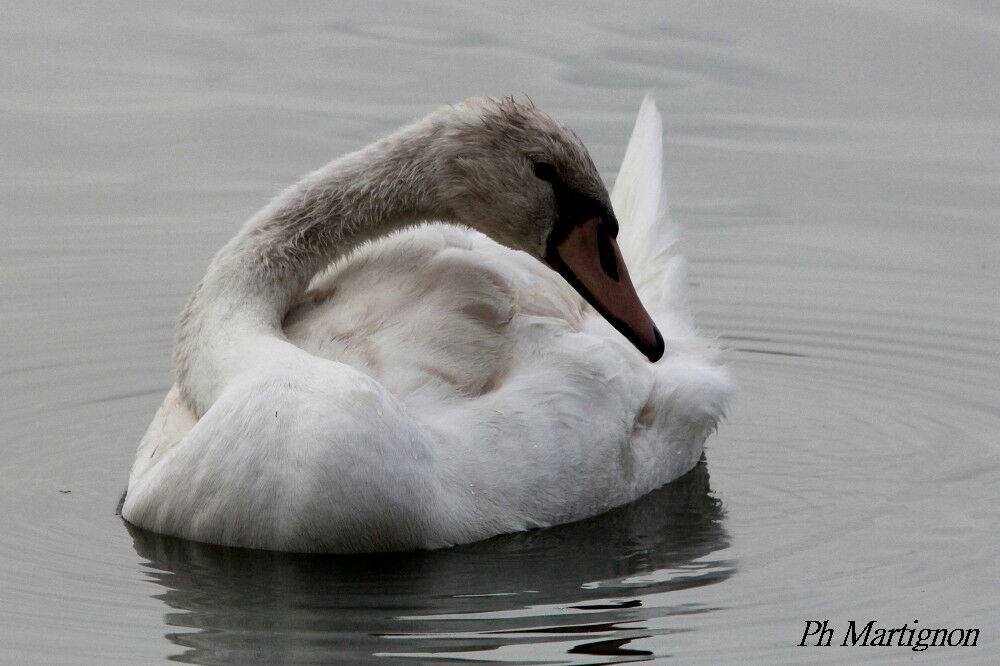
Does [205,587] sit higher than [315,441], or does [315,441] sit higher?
[315,441]

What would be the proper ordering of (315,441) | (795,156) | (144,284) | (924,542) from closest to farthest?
(315,441) → (924,542) → (144,284) → (795,156)

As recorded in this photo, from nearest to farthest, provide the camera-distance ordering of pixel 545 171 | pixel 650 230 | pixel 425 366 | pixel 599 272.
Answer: pixel 425 366 < pixel 545 171 < pixel 599 272 < pixel 650 230

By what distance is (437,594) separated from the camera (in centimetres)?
754

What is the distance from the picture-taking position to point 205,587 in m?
7.64

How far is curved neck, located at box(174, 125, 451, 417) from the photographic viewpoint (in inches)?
340

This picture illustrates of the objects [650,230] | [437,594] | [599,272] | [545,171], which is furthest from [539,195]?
[650,230]

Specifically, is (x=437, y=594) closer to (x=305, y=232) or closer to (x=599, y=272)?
(x=599, y=272)

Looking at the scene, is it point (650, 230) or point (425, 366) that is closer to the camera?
point (425, 366)

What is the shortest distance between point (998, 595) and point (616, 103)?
28.1 ft

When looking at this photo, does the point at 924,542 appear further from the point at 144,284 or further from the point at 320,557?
the point at 144,284

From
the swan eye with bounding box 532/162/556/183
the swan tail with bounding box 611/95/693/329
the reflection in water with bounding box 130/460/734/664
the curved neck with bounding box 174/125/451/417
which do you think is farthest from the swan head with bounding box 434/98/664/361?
the swan tail with bounding box 611/95/693/329

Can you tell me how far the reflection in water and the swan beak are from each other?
877 millimetres

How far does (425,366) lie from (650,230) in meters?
2.89

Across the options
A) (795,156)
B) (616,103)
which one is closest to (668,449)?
(795,156)
